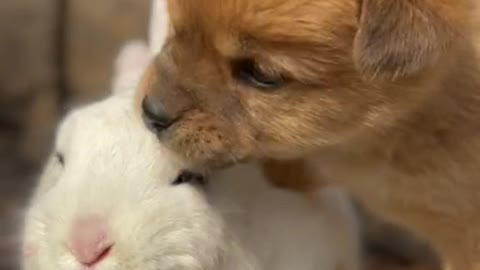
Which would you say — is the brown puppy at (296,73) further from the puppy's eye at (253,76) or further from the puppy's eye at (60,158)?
the puppy's eye at (60,158)

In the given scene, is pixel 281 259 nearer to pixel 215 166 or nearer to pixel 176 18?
pixel 215 166

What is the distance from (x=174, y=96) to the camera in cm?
151

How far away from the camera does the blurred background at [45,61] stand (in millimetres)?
3057

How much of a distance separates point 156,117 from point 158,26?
0.28m

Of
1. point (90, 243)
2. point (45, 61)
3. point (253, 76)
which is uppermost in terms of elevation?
point (253, 76)

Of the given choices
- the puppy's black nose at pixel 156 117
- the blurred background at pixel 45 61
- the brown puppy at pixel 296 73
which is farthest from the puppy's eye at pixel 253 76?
the blurred background at pixel 45 61

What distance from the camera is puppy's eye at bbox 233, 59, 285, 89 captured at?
1.50 m

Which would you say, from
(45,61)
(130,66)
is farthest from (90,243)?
(45,61)

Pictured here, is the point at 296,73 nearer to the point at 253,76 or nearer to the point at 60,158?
the point at 253,76

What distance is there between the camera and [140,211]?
145cm

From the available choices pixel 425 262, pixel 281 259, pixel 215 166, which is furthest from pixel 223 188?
pixel 425 262

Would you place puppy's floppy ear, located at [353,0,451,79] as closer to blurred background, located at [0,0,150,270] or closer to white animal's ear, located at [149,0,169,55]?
white animal's ear, located at [149,0,169,55]

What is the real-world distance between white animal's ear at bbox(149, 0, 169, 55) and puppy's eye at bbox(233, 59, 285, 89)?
0.20 meters

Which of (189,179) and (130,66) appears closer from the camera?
(189,179)
